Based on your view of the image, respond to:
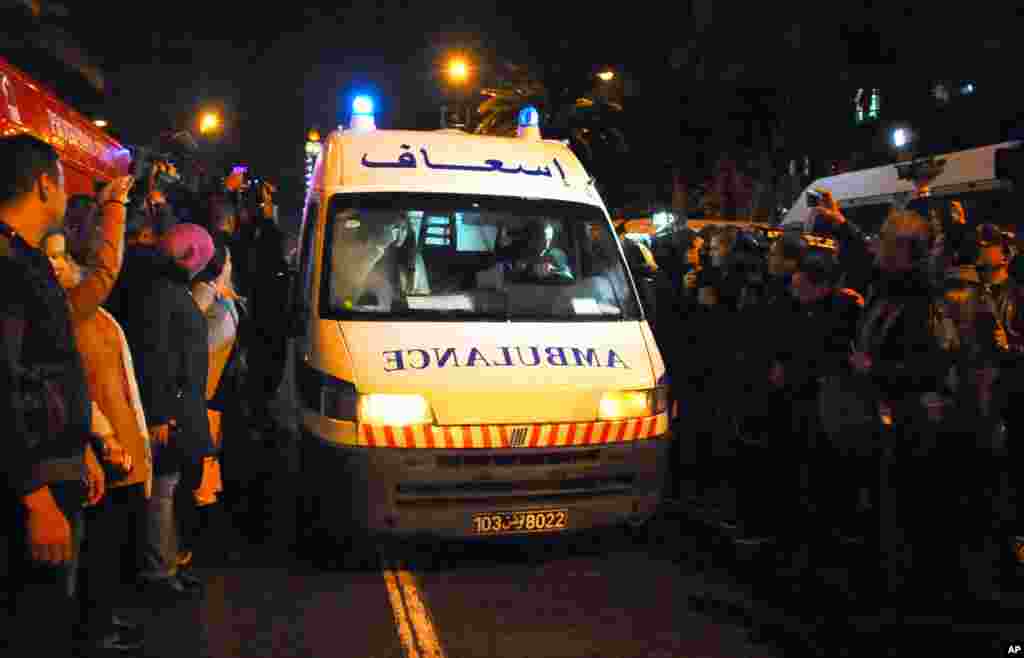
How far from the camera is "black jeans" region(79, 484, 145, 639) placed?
412cm

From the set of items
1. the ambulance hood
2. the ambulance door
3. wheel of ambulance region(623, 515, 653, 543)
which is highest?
the ambulance door

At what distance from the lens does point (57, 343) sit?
117 inches

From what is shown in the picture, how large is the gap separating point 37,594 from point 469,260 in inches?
152

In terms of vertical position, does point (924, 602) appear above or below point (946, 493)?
below

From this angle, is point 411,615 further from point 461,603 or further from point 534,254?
point 534,254

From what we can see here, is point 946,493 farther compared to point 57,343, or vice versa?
point 946,493

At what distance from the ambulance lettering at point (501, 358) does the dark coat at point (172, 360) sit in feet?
3.31

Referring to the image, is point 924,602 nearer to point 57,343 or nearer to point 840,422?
point 840,422

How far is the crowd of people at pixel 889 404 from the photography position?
5.23 m

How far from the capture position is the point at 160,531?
533cm

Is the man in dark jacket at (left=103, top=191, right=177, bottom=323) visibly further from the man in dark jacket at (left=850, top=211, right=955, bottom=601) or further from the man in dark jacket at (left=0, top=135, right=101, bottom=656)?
the man in dark jacket at (left=850, top=211, right=955, bottom=601)

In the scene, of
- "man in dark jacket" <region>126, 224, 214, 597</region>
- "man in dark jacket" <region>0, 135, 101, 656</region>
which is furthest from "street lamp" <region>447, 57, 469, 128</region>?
"man in dark jacket" <region>0, 135, 101, 656</region>

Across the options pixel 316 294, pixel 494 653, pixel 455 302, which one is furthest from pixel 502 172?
pixel 494 653

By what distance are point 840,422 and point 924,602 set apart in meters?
1.05
